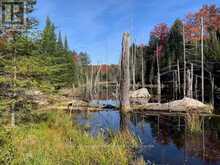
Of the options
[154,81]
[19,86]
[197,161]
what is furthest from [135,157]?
[154,81]

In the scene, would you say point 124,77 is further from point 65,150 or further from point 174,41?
point 174,41

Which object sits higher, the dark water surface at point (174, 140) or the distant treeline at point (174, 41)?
the distant treeline at point (174, 41)

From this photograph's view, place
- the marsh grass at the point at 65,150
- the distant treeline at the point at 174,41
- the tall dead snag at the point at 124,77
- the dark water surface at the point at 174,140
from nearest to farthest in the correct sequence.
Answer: the marsh grass at the point at 65,150
the dark water surface at the point at 174,140
the tall dead snag at the point at 124,77
the distant treeline at the point at 174,41

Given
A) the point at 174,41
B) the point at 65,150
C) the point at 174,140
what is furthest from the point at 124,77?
the point at 174,41

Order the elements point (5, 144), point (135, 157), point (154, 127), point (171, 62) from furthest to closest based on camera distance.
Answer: point (171, 62) < point (154, 127) < point (135, 157) < point (5, 144)

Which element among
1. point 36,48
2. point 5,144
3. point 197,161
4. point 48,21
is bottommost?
point 197,161

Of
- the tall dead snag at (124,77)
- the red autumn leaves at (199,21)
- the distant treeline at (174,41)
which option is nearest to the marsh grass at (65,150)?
the tall dead snag at (124,77)

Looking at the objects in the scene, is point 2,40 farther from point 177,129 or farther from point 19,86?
point 177,129

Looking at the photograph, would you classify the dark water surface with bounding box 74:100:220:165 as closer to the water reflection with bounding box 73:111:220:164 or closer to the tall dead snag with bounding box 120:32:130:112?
the water reflection with bounding box 73:111:220:164

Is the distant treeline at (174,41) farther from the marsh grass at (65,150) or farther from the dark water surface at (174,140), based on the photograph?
the marsh grass at (65,150)

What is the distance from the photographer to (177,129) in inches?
526

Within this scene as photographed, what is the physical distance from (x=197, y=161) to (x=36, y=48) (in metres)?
6.46

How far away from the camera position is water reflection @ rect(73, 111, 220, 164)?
8.65 metres

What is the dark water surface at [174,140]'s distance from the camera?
8.62 m
